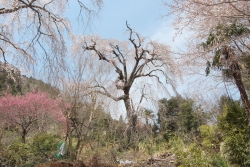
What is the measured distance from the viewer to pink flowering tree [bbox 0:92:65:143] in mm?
14414

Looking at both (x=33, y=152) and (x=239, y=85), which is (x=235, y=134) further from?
(x=33, y=152)

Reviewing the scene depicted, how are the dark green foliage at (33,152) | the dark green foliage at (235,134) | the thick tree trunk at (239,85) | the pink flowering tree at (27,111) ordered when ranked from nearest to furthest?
the dark green foliage at (235,134) → the thick tree trunk at (239,85) → the dark green foliage at (33,152) → the pink flowering tree at (27,111)

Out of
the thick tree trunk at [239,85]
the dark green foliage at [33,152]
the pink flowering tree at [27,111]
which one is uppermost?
the pink flowering tree at [27,111]

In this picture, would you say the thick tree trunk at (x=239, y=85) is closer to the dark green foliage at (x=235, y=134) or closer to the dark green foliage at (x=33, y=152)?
the dark green foliage at (x=235, y=134)

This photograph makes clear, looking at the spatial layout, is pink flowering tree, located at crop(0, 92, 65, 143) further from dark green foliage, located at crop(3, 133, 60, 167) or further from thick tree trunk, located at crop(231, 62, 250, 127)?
thick tree trunk, located at crop(231, 62, 250, 127)

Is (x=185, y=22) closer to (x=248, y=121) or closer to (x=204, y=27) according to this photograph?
(x=204, y=27)

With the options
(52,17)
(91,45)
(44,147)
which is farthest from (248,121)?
(91,45)

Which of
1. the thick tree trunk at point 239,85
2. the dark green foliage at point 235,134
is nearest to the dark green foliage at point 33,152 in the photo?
the dark green foliage at point 235,134

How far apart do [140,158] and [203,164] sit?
117 inches

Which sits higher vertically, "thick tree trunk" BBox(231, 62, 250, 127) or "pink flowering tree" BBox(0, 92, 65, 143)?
"pink flowering tree" BBox(0, 92, 65, 143)

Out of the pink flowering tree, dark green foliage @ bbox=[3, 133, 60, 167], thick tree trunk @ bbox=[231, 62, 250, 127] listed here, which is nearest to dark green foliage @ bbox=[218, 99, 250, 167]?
thick tree trunk @ bbox=[231, 62, 250, 127]

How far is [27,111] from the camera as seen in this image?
1447cm

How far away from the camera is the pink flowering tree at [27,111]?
47.3ft

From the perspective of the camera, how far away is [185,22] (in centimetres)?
500
